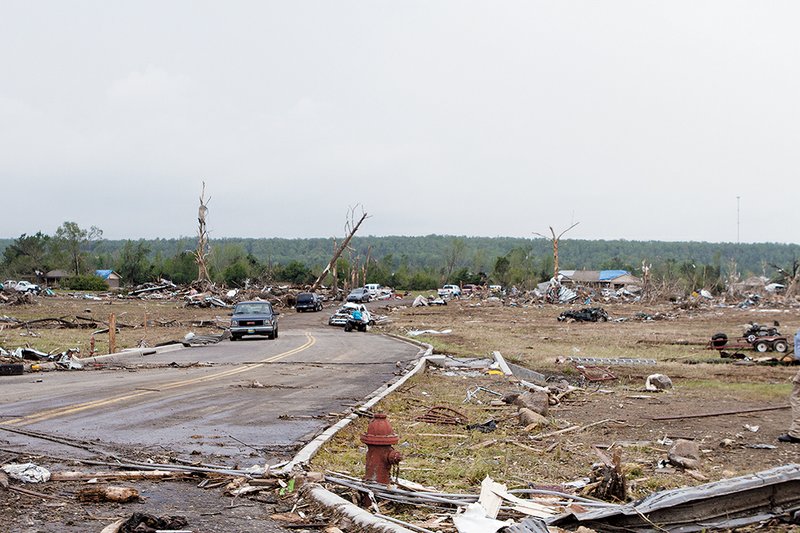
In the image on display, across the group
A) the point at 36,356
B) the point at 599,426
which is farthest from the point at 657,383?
the point at 36,356

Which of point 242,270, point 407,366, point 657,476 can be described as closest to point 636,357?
point 407,366

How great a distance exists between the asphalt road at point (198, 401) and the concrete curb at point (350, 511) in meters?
1.97

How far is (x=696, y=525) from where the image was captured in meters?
6.92

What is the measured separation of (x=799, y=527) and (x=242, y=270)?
119959 millimetres

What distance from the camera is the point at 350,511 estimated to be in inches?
272

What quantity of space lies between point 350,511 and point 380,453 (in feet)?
3.00

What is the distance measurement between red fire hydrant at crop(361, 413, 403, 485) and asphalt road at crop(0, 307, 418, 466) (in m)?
2.19

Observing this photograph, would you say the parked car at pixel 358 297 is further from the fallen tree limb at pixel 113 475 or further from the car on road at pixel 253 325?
the fallen tree limb at pixel 113 475

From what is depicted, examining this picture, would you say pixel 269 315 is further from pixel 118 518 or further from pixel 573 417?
pixel 118 518

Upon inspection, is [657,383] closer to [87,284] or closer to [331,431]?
[331,431]

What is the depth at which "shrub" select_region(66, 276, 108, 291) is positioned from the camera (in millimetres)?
105375

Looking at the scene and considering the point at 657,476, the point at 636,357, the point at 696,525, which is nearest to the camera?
the point at 696,525

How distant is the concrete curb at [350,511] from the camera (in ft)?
20.7

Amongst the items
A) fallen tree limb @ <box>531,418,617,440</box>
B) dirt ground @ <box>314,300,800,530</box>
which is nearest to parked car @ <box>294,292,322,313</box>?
dirt ground @ <box>314,300,800,530</box>
